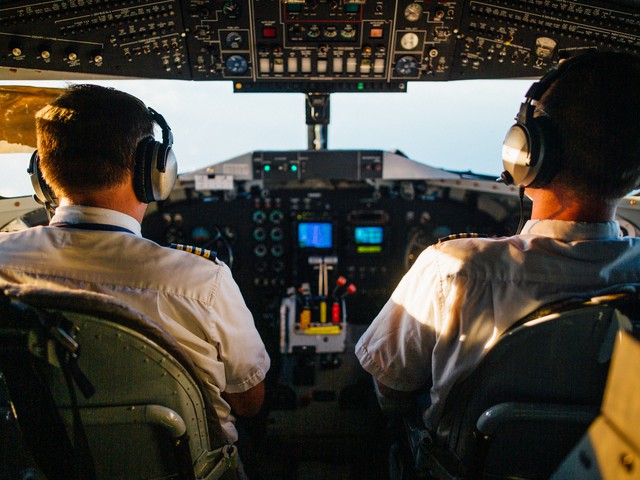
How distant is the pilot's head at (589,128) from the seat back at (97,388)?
87cm

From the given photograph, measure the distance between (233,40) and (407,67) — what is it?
822mm

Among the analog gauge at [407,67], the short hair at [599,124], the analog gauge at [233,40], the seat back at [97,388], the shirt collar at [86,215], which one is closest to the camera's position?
the seat back at [97,388]

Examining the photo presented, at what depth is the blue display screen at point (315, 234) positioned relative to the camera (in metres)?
2.38

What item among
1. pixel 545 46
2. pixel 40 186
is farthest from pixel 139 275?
pixel 545 46

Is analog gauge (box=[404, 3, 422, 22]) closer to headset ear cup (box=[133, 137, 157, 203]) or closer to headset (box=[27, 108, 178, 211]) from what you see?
headset (box=[27, 108, 178, 211])

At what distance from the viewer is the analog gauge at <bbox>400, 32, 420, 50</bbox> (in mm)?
2031

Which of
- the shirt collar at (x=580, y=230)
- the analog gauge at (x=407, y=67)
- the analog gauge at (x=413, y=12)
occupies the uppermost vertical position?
the analog gauge at (x=413, y=12)

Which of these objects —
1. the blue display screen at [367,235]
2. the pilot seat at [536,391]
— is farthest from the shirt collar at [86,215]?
the blue display screen at [367,235]

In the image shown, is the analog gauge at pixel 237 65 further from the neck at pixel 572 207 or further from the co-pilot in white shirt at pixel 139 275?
the neck at pixel 572 207

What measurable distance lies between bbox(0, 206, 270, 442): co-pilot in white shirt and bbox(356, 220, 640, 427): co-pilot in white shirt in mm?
450

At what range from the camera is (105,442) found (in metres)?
0.85

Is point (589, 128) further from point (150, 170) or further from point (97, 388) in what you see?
point (97, 388)

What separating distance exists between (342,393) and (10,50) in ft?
6.89

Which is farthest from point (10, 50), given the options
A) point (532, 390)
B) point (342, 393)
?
point (532, 390)
